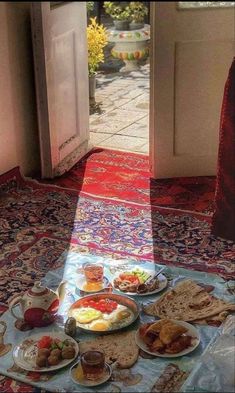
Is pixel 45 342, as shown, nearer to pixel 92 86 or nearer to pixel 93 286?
pixel 93 286

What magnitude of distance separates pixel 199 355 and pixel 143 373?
0.23 metres

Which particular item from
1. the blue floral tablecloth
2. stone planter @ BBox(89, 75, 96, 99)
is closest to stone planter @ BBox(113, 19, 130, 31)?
stone planter @ BBox(89, 75, 96, 99)

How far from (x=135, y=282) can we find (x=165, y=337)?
1.70ft

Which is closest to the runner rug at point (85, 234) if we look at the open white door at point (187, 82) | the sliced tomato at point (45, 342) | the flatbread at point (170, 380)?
the sliced tomato at point (45, 342)

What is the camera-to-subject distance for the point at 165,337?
2.41m

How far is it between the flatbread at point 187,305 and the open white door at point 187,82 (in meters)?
1.64

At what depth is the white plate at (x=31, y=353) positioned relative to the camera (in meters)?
2.35

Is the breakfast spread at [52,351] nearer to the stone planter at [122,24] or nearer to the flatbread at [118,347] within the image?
the flatbread at [118,347]

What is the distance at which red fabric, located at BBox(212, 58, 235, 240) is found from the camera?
215 cm

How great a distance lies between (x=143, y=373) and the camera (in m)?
2.35

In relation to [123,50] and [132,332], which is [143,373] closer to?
[132,332]

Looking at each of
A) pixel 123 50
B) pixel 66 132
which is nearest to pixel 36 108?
pixel 66 132

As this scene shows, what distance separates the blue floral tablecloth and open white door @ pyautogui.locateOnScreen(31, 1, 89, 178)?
4.30 ft

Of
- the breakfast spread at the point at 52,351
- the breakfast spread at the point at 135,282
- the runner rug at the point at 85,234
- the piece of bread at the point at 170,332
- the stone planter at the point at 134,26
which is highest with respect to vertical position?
the stone planter at the point at 134,26
